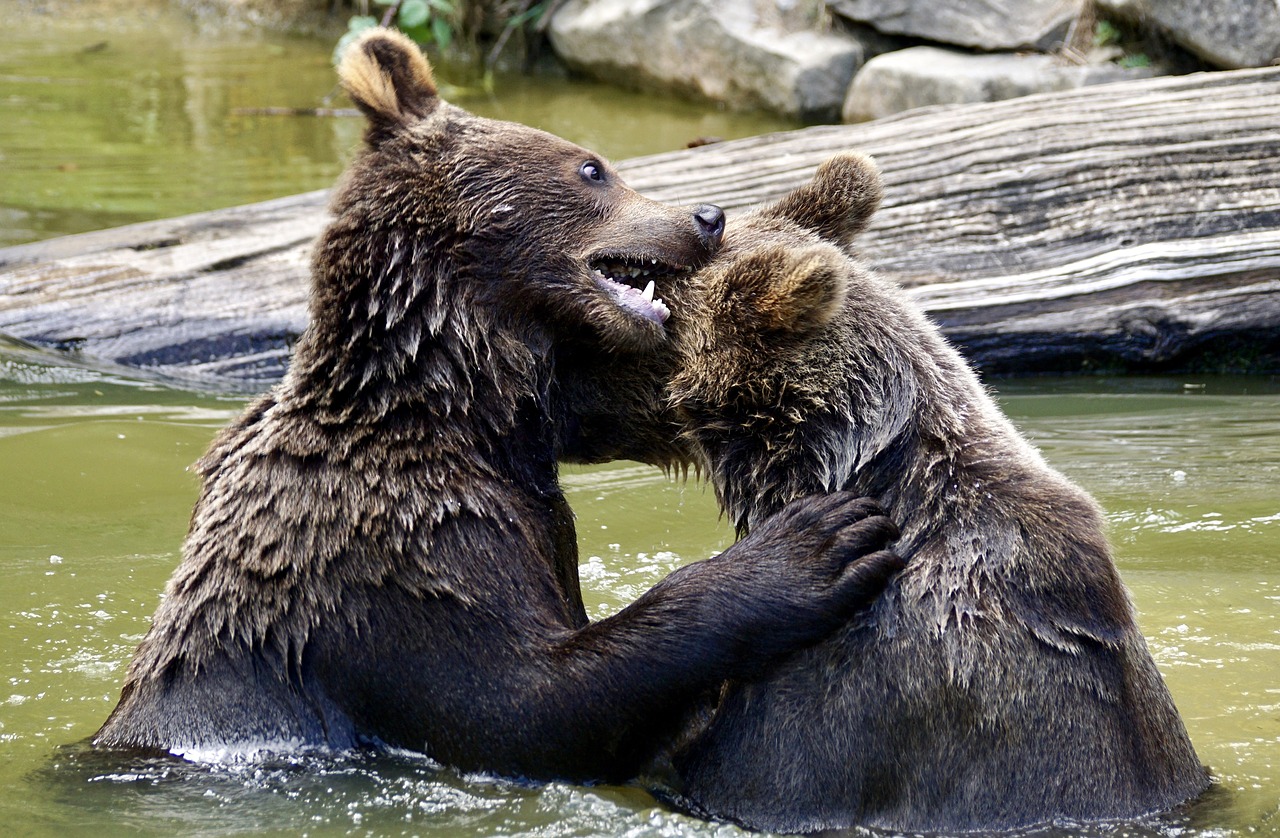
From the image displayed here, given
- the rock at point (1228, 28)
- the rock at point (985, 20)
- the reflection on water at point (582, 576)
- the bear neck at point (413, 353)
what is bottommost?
the reflection on water at point (582, 576)

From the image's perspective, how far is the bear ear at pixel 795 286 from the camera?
4000 millimetres

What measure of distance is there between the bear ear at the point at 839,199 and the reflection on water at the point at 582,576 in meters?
1.91

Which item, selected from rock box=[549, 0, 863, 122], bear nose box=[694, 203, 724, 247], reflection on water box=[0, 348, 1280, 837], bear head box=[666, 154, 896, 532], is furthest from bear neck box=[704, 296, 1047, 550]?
rock box=[549, 0, 863, 122]

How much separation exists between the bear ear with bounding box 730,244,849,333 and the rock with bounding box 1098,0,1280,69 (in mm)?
9854

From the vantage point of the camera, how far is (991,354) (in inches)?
346

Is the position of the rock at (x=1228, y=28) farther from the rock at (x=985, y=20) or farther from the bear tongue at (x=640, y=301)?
the bear tongue at (x=640, y=301)

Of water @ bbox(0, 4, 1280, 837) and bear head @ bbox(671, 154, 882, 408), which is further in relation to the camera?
water @ bbox(0, 4, 1280, 837)

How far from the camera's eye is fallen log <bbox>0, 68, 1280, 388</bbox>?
→ 28.2 ft

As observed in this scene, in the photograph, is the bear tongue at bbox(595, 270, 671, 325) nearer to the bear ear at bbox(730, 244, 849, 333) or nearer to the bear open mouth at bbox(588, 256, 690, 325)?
the bear open mouth at bbox(588, 256, 690, 325)

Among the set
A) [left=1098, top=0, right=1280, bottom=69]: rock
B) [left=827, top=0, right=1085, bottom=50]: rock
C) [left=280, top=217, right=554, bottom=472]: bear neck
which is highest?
[left=827, top=0, right=1085, bottom=50]: rock

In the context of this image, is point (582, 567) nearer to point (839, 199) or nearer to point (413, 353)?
point (413, 353)

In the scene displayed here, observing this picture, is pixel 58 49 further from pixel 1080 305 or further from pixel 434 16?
pixel 1080 305

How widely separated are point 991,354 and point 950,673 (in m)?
5.18

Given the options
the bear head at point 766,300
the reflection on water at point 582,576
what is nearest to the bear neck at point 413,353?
the bear head at point 766,300
